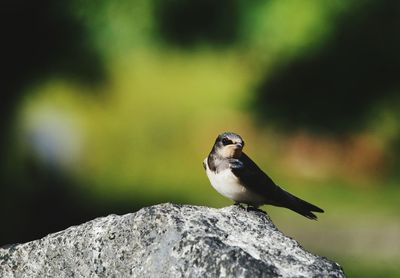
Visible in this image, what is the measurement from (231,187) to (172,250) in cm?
134

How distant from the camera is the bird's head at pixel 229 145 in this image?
4793 mm

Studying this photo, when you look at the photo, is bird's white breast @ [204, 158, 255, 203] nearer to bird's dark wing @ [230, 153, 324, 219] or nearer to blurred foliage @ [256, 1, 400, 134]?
bird's dark wing @ [230, 153, 324, 219]

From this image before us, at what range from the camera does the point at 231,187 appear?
489cm

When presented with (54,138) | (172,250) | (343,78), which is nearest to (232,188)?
(172,250)

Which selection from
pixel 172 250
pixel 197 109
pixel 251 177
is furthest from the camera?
pixel 197 109

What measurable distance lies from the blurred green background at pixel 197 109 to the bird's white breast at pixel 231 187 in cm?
649

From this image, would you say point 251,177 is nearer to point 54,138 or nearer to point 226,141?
point 226,141

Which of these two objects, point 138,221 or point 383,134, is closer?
point 138,221

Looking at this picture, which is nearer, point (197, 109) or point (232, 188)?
point (232, 188)

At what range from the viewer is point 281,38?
37.5 feet

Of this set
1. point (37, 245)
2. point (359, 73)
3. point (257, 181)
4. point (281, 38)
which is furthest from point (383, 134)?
point (37, 245)

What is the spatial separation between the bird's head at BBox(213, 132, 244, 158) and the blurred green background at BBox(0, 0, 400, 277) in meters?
6.41

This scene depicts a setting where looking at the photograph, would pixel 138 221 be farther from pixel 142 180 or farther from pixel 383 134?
pixel 142 180

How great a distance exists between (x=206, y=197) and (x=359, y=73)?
482cm
